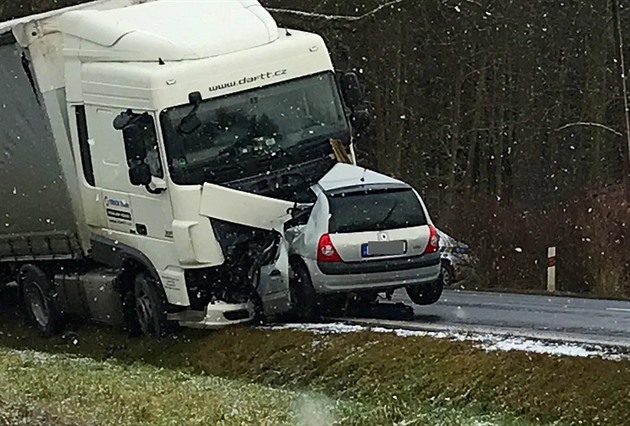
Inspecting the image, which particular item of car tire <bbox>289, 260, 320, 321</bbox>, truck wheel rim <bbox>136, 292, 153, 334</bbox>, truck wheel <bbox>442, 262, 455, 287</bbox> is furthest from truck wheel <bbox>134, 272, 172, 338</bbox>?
truck wheel <bbox>442, 262, 455, 287</bbox>

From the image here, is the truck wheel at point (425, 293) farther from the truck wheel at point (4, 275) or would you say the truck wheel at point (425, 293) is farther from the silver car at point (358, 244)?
the truck wheel at point (4, 275)

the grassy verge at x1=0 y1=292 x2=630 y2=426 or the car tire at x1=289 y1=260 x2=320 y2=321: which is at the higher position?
the grassy verge at x1=0 y1=292 x2=630 y2=426

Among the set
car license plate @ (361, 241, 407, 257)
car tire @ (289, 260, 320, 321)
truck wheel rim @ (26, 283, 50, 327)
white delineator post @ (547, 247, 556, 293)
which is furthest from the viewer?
white delineator post @ (547, 247, 556, 293)

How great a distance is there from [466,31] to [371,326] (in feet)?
90.1

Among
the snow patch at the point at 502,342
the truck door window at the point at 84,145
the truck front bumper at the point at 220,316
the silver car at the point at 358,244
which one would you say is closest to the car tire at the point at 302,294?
the silver car at the point at 358,244

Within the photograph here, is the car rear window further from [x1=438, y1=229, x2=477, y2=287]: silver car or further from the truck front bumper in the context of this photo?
[x1=438, y1=229, x2=477, y2=287]: silver car

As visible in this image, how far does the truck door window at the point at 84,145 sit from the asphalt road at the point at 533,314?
3.93 meters

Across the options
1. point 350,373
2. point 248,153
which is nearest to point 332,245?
point 248,153

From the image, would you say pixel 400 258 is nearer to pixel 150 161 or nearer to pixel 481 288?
pixel 150 161

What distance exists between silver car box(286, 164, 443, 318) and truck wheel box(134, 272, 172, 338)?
1.55m

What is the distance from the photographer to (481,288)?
84.8 ft

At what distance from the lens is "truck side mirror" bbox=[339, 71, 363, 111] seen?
50.0 ft

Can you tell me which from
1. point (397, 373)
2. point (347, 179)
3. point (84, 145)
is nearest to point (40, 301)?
point (84, 145)

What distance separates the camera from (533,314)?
16031mm
